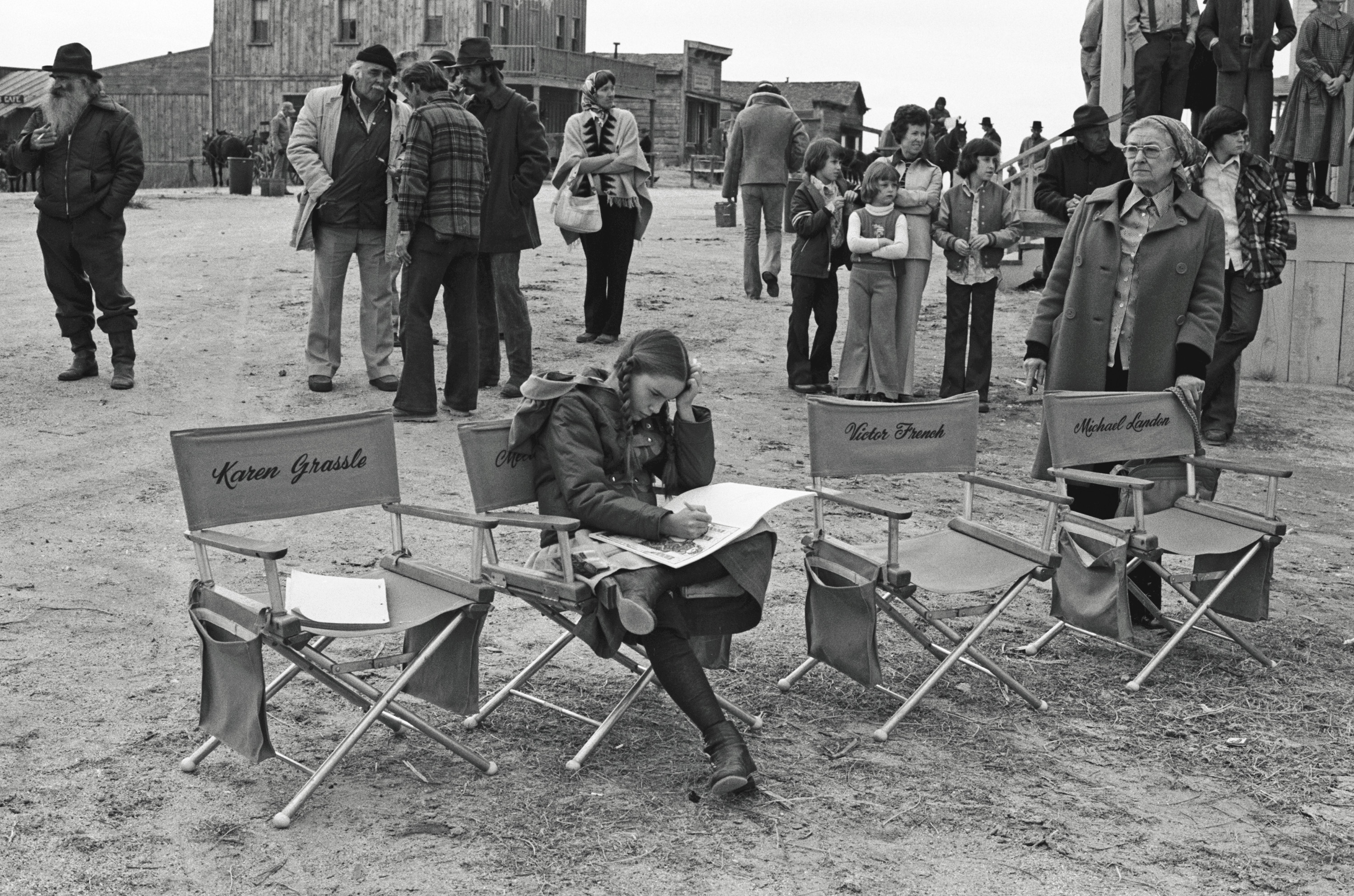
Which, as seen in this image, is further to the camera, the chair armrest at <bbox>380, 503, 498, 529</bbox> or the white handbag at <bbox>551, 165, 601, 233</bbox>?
the white handbag at <bbox>551, 165, 601, 233</bbox>

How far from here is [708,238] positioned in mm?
20156

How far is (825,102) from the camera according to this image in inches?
2069

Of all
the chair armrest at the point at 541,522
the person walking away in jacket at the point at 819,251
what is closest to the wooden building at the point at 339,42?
the person walking away in jacket at the point at 819,251

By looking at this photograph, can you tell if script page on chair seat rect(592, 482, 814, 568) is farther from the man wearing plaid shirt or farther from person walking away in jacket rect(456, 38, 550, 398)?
person walking away in jacket rect(456, 38, 550, 398)

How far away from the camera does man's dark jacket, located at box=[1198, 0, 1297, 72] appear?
40.0 ft

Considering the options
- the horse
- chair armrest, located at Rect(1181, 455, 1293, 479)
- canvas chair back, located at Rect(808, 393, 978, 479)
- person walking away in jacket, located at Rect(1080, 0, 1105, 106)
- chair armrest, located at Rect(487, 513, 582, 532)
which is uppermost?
person walking away in jacket, located at Rect(1080, 0, 1105, 106)

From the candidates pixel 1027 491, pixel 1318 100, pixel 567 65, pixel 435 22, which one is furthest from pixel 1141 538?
pixel 567 65

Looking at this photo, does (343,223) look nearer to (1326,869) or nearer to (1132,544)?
(1132,544)

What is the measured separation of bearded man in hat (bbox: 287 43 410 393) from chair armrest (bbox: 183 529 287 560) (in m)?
4.96

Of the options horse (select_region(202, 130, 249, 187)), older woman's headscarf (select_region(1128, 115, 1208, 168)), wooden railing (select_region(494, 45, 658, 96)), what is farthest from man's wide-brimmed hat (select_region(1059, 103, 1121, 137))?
wooden railing (select_region(494, 45, 658, 96))

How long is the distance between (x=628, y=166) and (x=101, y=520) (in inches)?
204

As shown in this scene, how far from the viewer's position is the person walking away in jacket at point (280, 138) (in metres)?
Answer: 28.4

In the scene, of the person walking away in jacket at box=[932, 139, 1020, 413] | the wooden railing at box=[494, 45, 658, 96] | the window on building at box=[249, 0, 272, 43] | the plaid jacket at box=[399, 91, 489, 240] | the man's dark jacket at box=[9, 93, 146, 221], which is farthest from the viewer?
the wooden railing at box=[494, 45, 658, 96]

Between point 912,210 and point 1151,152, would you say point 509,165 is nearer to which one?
point 912,210
